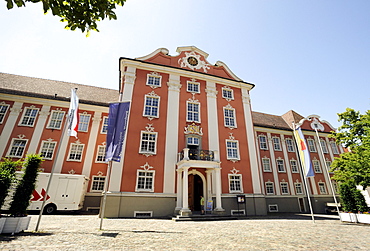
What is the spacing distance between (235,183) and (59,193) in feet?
52.7

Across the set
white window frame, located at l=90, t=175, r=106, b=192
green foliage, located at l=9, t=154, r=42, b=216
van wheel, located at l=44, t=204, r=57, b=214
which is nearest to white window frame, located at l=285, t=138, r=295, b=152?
white window frame, located at l=90, t=175, r=106, b=192

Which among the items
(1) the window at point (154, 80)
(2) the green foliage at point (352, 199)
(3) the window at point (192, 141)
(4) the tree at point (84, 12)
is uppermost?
(1) the window at point (154, 80)

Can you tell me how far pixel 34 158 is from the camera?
8.52m

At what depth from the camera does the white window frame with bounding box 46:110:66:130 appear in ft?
66.3

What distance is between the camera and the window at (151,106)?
729 inches

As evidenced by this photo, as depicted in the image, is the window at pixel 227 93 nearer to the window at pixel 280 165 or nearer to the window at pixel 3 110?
the window at pixel 280 165

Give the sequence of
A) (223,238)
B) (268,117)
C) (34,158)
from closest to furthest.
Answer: (223,238) < (34,158) < (268,117)

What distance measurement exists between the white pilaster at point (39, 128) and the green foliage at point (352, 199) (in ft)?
89.7

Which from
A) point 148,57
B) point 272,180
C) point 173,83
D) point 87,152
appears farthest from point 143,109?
point 272,180

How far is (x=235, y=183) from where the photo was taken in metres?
18.5

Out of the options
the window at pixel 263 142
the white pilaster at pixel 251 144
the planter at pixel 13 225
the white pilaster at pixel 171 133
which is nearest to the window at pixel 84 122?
the white pilaster at pixel 171 133

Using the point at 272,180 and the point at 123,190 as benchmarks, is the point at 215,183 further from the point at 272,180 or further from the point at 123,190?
the point at 272,180

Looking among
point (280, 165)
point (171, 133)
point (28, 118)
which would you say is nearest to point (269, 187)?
point (280, 165)

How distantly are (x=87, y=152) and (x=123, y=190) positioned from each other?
24.9 feet
